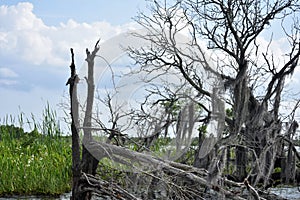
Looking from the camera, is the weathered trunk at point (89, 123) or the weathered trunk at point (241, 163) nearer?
the weathered trunk at point (89, 123)

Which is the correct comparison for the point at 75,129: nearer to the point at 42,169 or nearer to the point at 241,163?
the point at 42,169

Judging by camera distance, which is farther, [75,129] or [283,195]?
[283,195]

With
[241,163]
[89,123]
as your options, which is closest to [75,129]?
[89,123]

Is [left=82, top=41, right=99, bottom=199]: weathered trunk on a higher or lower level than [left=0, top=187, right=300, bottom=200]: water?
higher

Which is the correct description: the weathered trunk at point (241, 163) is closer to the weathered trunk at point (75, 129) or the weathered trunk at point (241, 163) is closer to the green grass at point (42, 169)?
the green grass at point (42, 169)

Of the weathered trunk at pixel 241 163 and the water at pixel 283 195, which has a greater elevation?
the weathered trunk at pixel 241 163

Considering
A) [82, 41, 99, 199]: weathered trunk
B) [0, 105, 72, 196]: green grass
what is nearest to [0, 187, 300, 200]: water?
[0, 105, 72, 196]: green grass

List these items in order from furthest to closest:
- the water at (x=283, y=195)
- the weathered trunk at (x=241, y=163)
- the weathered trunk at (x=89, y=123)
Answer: the weathered trunk at (x=241, y=163) → the water at (x=283, y=195) → the weathered trunk at (x=89, y=123)

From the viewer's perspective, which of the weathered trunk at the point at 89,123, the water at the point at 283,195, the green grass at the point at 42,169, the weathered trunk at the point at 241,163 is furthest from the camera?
the weathered trunk at the point at 241,163

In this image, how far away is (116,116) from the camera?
15.3ft

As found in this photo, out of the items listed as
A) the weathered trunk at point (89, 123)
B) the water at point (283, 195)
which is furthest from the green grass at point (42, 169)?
the weathered trunk at point (89, 123)

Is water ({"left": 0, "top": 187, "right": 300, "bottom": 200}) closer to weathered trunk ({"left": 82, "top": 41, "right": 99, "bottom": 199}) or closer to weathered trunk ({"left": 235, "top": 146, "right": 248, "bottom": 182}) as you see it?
weathered trunk ({"left": 235, "top": 146, "right": 248, "bottom": 182})

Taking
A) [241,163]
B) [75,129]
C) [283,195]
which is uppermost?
[75,129]

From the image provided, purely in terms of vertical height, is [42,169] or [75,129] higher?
[75,129]
